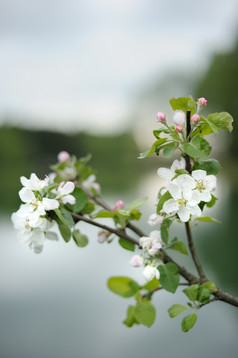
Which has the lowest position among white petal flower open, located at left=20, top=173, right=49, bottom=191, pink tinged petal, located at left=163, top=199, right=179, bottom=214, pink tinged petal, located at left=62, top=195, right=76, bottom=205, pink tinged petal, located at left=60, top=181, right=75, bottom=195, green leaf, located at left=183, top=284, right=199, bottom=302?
green leaf, located at left=183, top=284, right=199, bottom=302

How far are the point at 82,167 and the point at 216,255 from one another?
5.13 meters

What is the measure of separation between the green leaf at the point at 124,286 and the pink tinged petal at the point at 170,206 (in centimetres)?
26

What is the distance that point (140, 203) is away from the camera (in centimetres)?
77

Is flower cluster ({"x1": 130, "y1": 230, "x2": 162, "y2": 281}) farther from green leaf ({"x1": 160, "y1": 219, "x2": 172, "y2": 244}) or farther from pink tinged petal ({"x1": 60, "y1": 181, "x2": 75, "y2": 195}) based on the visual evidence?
pink tinged petal ({"x1": 60, "y1": 181, "x2": 75, "y2": 195})

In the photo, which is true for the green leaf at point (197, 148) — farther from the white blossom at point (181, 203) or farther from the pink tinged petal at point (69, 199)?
the pink tinged petal at point (69, 199)

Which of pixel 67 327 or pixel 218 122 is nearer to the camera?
pixel 218 122

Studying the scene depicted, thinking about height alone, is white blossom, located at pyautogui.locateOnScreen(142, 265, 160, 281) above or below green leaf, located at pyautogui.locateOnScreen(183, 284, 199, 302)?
above

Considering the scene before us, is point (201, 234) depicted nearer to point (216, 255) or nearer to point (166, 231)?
point (216, 255)

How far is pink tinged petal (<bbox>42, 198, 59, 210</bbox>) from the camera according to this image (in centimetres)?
64

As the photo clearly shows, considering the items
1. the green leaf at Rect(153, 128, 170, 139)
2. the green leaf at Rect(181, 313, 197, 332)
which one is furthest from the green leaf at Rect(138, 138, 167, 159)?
the green leaf at Rect(181, 313, 197, 332)

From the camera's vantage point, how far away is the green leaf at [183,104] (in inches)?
25.0

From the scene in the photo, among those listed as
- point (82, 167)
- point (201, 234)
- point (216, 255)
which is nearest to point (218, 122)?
point (82, 167)

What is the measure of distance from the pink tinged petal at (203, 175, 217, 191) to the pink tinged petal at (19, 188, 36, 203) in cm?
28

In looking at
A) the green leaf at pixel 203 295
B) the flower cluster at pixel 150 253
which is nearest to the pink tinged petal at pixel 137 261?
the flower cluster at pixel 150 253
